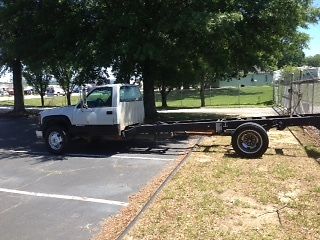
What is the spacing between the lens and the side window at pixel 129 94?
40.8 ft

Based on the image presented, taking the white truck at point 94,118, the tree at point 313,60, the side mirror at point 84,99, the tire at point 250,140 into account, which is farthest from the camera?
the tree at point 313,60

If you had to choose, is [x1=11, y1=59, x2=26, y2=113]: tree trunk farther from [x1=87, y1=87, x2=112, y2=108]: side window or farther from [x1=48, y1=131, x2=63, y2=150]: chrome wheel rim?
[x1=87, y1=87, x2=112, y2=108]: side window

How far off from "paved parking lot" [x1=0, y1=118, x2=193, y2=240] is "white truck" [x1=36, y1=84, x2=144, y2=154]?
1.64ft

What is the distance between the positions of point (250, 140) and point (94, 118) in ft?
13.3

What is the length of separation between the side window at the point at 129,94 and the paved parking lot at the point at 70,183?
1.37m

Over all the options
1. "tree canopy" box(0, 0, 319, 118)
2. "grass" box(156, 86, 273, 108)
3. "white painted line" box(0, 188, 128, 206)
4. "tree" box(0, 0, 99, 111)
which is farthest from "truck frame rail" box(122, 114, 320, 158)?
Answer: "grass" box(156, 86, 273, 108)

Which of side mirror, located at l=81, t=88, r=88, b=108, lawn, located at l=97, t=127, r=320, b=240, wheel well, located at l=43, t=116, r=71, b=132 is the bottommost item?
lawn, located at l=97, t=127, r=320, b=240

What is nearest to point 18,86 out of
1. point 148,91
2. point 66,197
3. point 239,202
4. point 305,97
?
point 148,91

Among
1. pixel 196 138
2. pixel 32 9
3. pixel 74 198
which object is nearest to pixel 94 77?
pixel 32 9

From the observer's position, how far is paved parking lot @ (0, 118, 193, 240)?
255 inches

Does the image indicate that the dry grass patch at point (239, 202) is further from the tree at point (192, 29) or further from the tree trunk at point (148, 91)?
the tree trunk at point (148, 91)

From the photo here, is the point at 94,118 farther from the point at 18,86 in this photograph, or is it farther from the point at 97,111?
the point at 18,86

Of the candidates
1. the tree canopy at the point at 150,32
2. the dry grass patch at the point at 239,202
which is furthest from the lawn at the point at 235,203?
the tree canopy at the point at 150,32

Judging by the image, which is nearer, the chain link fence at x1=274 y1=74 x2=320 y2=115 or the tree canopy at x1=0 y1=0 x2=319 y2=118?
the tree canopy at x1=0 y1=0 x2=319 y2=118
